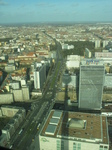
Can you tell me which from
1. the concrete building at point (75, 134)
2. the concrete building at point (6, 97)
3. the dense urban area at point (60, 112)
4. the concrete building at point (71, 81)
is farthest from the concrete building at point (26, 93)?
the concrete building at point (75, 134)

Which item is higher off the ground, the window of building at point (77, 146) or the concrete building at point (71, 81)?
the concrete building at point (71, 81)

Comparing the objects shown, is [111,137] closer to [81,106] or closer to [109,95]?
[81,106]

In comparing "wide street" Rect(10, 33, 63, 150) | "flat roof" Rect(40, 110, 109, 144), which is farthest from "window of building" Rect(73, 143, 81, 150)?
"wide street" Rect(10, 33, 63, 150)

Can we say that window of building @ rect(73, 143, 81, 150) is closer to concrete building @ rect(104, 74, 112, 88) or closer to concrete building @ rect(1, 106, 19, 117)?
concrete building @ rect(1, 106, 19, 117)

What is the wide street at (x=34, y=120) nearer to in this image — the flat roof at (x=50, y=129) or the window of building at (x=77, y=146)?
the flat roof at (x=50, y=129)

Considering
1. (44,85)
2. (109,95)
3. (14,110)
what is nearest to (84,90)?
(109,95)

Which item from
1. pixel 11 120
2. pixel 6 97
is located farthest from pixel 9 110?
pixel 6 97
